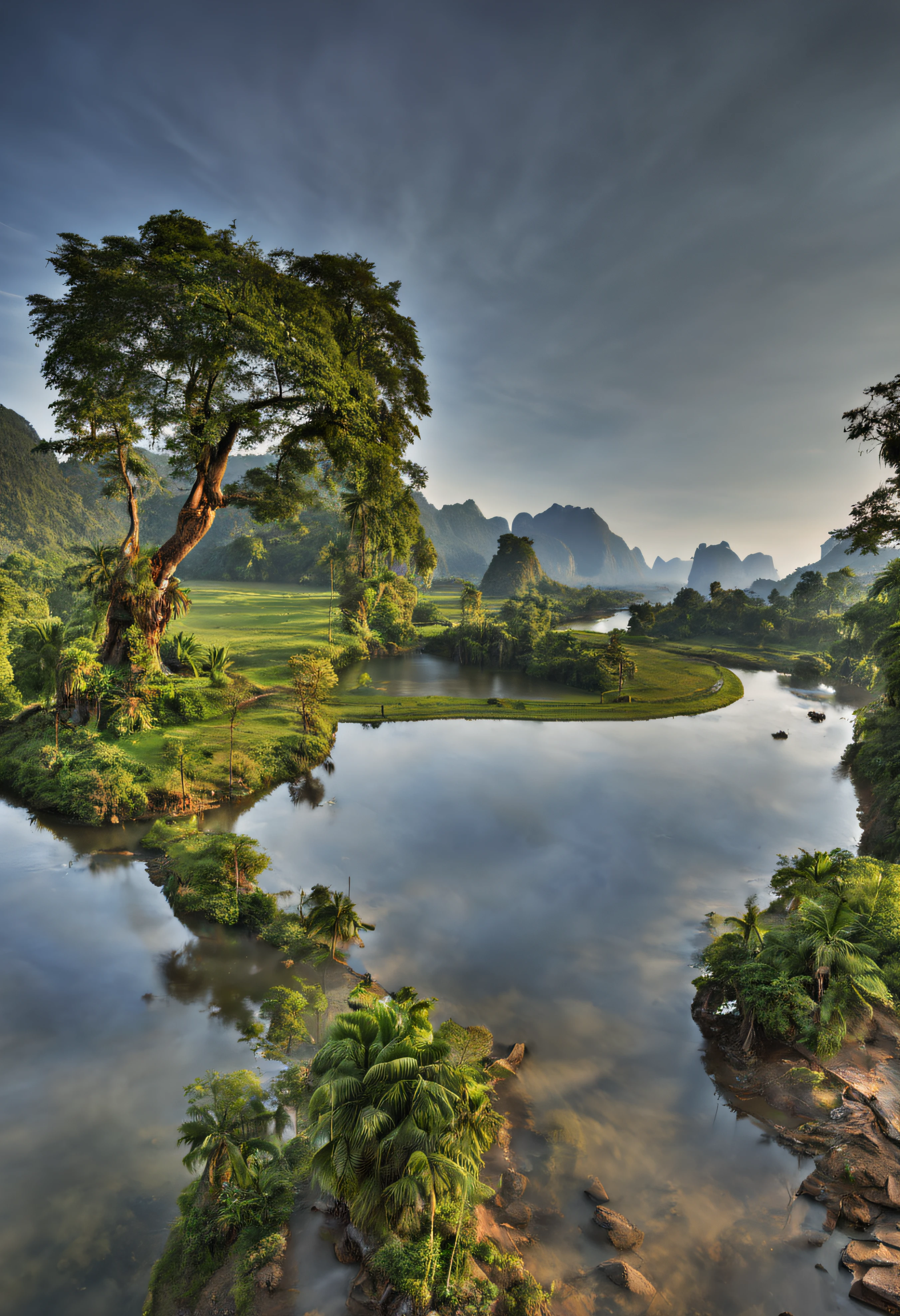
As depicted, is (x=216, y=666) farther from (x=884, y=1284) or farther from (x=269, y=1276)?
(x=884, y=1284)

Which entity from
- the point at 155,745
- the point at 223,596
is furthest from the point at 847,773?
the point at 223,596

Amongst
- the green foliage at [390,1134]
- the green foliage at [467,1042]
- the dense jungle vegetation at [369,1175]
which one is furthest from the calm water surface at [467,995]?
the green foliage at [390,1134]

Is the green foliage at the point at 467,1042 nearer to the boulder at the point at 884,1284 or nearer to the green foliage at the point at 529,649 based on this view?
the boulder at the point at 884,1284

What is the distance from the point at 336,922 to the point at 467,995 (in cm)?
473

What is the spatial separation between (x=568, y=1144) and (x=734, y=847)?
59.3ft

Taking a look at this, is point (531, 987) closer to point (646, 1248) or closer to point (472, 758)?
point (646, 1248)

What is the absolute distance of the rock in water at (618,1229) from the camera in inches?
361

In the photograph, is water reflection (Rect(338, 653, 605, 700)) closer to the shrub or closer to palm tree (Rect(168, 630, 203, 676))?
palm tree (Rect(168, 630, 203, 676))

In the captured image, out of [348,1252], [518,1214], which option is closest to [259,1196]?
[348,1252]

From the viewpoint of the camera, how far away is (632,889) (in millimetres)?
21156

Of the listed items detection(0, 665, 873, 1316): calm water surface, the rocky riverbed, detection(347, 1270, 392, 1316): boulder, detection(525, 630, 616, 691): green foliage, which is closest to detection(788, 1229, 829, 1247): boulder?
the rocky riverbed

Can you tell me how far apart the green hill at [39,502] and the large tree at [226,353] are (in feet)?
325

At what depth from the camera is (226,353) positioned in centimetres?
1762

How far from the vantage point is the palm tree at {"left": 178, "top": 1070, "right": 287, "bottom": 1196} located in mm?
8484
